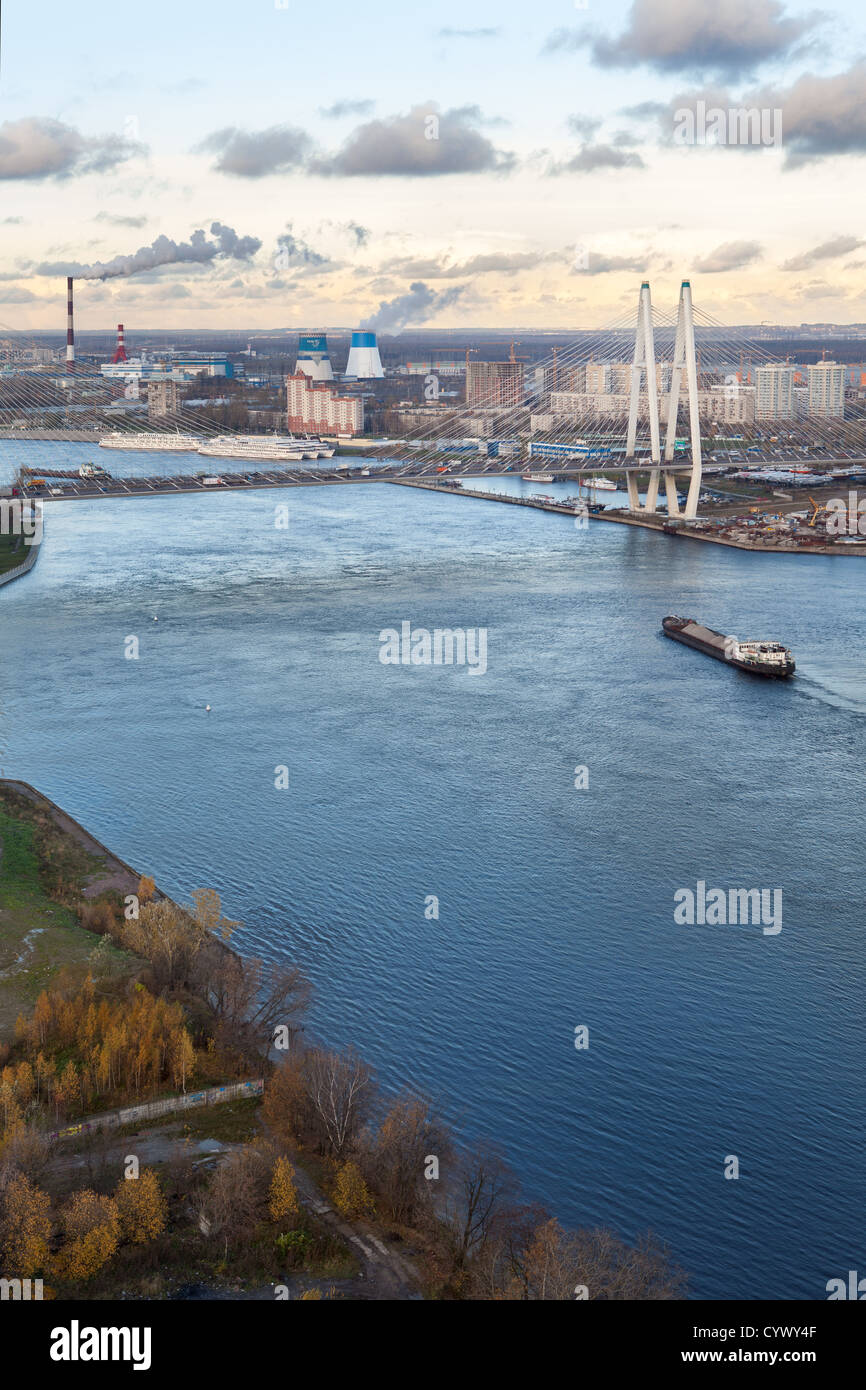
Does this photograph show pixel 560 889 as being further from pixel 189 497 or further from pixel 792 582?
pixel 189 497

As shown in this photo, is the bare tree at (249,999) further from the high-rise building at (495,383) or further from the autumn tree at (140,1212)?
the high-rise building at (495,383)

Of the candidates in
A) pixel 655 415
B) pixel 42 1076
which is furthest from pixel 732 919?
pixel 655 415

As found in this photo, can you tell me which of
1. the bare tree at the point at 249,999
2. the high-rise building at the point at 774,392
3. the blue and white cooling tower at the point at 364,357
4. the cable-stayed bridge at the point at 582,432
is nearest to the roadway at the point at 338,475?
the cable-stayed bridge at the point at 582,432

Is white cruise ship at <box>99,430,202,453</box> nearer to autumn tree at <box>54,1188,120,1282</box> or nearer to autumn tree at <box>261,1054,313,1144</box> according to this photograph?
autumn tree at <box>261,1054,313,1144</box>

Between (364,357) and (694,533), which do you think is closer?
(694,533)

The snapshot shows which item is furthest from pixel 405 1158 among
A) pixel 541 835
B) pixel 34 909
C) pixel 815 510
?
pixel 815 510

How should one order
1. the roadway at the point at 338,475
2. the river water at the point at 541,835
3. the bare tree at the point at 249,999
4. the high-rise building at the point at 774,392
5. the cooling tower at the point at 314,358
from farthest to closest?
the cooling tower at the point at 314,358 → the high-rise building at the point at 774,392 → the roadway at the point at 338,475 → the bare tree at the point at 249,999 → the river water at the point at 541,835

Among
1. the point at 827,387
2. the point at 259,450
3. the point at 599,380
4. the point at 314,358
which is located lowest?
the point at 259,450

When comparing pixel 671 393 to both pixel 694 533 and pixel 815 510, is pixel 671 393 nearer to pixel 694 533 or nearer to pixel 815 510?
pixel 694 533
